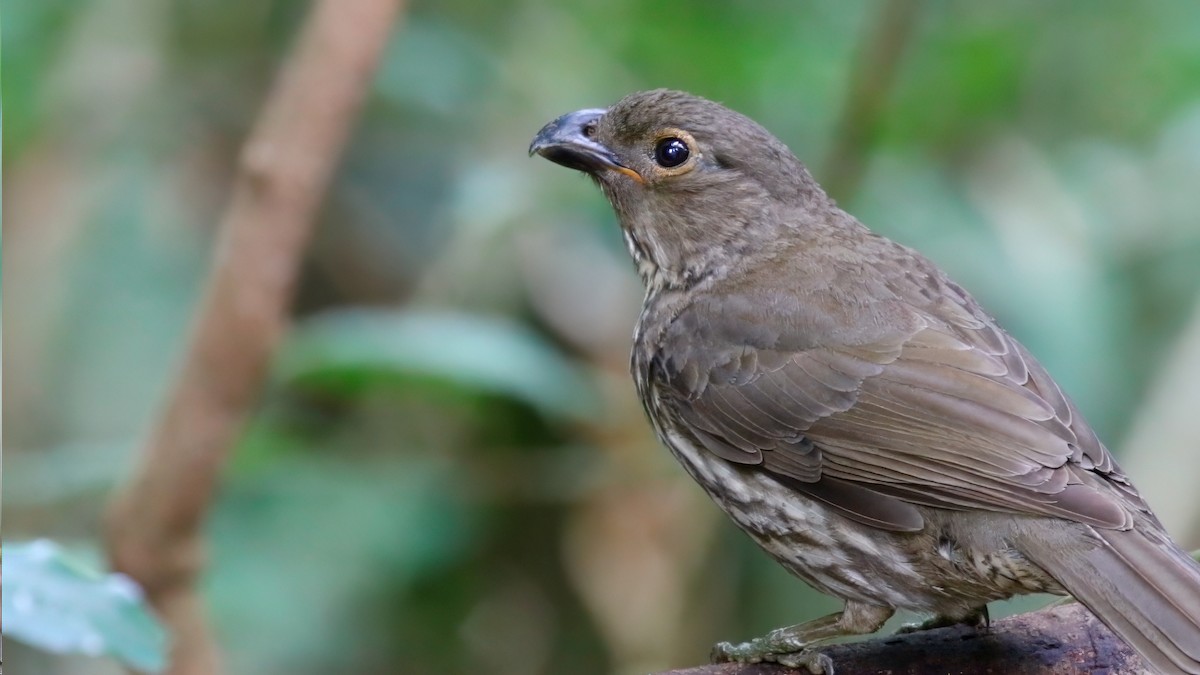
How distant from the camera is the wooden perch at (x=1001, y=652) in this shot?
11.4 ft

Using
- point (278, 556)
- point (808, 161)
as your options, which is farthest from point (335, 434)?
point (808, 161)

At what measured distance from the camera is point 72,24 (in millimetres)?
5754

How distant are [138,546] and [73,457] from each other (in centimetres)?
81

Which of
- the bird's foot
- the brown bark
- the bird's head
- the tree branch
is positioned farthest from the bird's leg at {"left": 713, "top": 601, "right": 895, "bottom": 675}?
the tree branch

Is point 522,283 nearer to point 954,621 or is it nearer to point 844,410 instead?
point 844,410

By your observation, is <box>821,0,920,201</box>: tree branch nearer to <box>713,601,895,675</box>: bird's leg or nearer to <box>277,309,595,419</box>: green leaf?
<box>277,309,595,419</box>: green leaf

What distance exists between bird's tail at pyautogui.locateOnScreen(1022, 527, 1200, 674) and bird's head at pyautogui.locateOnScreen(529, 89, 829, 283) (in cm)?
139

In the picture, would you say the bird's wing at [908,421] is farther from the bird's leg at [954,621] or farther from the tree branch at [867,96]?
the tree branch at [867,96]

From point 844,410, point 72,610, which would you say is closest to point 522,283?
point 844,410

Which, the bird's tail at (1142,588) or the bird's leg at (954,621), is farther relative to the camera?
the bird's leg at (954,621)

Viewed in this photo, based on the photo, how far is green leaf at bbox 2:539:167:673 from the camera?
2.85m

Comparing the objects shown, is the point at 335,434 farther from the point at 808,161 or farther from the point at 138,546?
the point at 808,161

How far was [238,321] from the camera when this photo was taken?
4.07 metres

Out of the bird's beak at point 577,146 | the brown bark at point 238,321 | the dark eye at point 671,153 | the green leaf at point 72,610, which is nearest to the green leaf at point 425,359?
the brown bark at point 238,321
